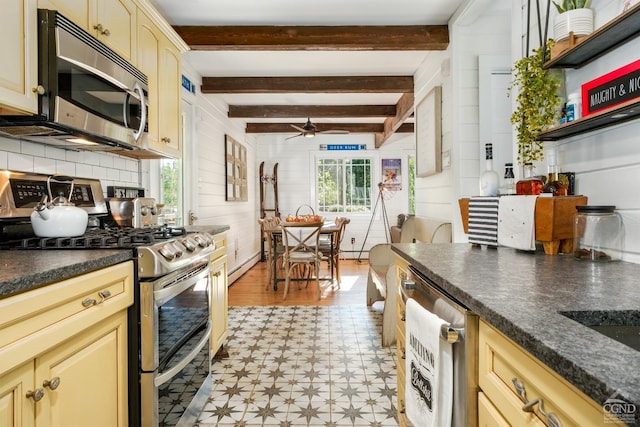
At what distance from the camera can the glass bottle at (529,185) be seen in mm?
1490

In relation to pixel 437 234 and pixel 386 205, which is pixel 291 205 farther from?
pixel 437 234

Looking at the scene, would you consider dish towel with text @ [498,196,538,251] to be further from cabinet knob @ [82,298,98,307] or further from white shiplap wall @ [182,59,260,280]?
white shiplap wall @ [182,59,260,280]

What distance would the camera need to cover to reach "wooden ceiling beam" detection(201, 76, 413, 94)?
13.6 feet

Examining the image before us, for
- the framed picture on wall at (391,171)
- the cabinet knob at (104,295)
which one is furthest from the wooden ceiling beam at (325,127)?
the cabinet knob at (104,295)

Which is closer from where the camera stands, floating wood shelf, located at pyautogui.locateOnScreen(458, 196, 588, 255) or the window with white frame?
floating wood shelf, located at pyautogui.locateOnScreen(458, 196, 588, 255)

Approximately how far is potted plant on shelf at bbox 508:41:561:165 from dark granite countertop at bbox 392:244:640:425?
520 millimetres

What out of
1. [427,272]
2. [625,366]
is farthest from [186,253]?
[625,366]

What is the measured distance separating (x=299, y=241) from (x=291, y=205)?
9.92 feet

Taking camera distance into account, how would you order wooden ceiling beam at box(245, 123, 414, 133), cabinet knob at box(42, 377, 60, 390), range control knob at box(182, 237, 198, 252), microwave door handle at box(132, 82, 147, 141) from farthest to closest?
1. wooden ceiling beam at box(245, 123, 414, 133)
2. microwave door handle at box(132, 82, 147, 141)
3. range control knob at box(182, 237, 198, 252)
4. cabinet knob at box(42, 377, 60, 390)

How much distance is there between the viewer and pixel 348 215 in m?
7.28

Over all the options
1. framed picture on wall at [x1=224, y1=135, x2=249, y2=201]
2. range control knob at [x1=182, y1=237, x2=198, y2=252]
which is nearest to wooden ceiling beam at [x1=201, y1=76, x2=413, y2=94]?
framed picture on wall at [x1=224, y1=135, x2=249, y2=201]

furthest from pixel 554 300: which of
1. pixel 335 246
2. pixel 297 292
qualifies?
pixel 335 246

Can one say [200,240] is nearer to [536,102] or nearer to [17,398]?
[17,398]

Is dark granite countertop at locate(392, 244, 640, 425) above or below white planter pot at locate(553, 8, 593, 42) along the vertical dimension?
below
